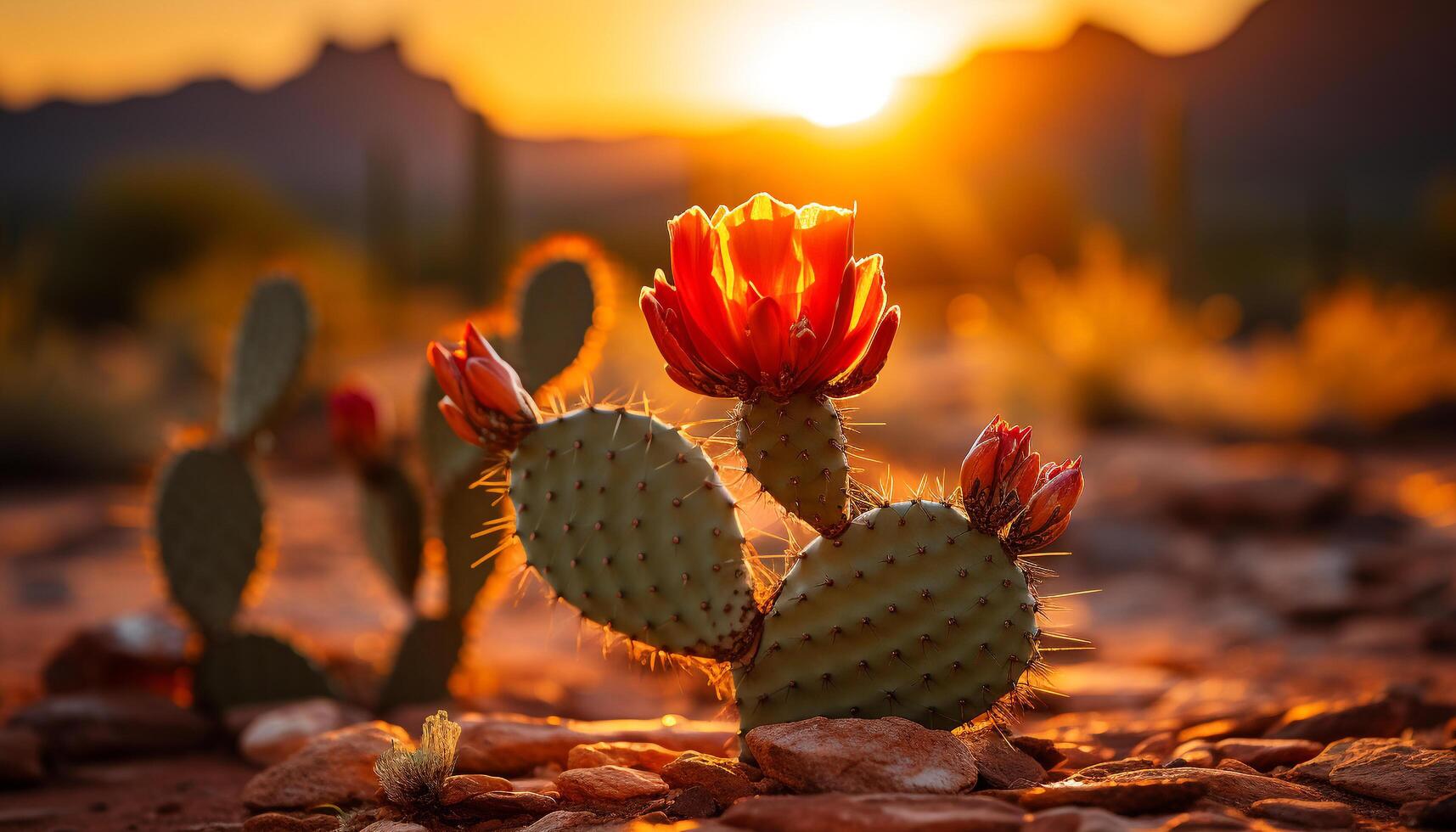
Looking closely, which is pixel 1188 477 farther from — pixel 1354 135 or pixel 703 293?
pixel 1354 135

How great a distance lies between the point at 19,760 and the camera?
3740 millimetres

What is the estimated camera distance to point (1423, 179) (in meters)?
64.3

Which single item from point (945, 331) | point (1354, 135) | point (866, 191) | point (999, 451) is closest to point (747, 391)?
point (999, 451)

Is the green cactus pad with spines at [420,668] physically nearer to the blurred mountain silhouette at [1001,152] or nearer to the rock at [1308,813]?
the rock at [1308,813]

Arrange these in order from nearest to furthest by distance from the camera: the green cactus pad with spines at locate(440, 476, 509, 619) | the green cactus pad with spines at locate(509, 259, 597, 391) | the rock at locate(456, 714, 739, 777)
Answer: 1. the rock at locate(456, 714, 739, 777)
2. the green cactus pad with spines at locate(509, 259, 597, 391)
3. the green cactus pad with spines at locate(440, 476, 509, 619)

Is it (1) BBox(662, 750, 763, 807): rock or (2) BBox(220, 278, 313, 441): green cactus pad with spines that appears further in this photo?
(2) BBox(220, 278, 313, 441): green cactus pad with spines

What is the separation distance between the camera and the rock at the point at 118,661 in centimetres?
480

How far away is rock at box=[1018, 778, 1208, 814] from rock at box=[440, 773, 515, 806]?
1.19 meters

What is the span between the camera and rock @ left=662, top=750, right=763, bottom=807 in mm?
2574

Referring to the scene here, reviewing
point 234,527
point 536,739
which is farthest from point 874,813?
point 234,527

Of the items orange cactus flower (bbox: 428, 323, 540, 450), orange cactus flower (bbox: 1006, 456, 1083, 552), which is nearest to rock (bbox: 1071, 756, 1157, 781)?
orange cactus flower (bbox: 1006, 456, 1083, 552)

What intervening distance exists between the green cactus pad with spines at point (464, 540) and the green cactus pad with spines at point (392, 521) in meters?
0.32

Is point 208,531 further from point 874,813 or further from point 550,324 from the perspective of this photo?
point 874,813

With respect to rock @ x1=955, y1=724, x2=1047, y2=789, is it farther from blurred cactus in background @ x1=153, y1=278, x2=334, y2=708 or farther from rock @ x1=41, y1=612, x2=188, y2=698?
rock @ x1=41, y1=612, x2=188, y2=698
